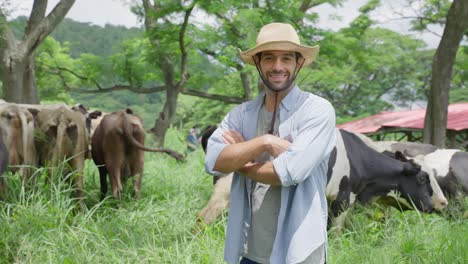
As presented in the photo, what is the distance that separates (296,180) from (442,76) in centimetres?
929

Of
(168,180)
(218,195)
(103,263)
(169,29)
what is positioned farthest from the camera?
(169,29)

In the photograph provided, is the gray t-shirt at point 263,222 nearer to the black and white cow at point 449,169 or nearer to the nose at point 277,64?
the nose at point 277,64

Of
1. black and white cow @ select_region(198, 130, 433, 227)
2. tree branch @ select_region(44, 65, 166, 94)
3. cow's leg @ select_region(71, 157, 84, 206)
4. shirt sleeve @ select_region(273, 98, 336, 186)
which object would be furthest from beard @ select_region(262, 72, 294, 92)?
tree branch @ select_region(44, 65, 166, 94)

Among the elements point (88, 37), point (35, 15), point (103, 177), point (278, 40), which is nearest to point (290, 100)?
point (278, 40)

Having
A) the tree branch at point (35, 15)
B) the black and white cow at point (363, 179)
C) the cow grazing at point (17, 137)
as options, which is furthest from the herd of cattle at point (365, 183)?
the tree branch at point (35, 15)

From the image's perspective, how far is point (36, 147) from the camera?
6.88m

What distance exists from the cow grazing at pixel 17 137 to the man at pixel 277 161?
4.12m

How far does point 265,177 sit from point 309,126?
33cm

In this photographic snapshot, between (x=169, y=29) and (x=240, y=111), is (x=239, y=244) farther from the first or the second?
(x=169, y=29)

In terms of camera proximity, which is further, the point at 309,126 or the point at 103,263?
the point at 103,263

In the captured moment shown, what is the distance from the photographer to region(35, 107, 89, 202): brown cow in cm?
655

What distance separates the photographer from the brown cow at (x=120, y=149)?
7141mm

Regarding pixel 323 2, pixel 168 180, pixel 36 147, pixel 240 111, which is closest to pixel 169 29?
pixel 323 2

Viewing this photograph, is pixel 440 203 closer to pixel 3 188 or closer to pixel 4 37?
pixel 3 188
